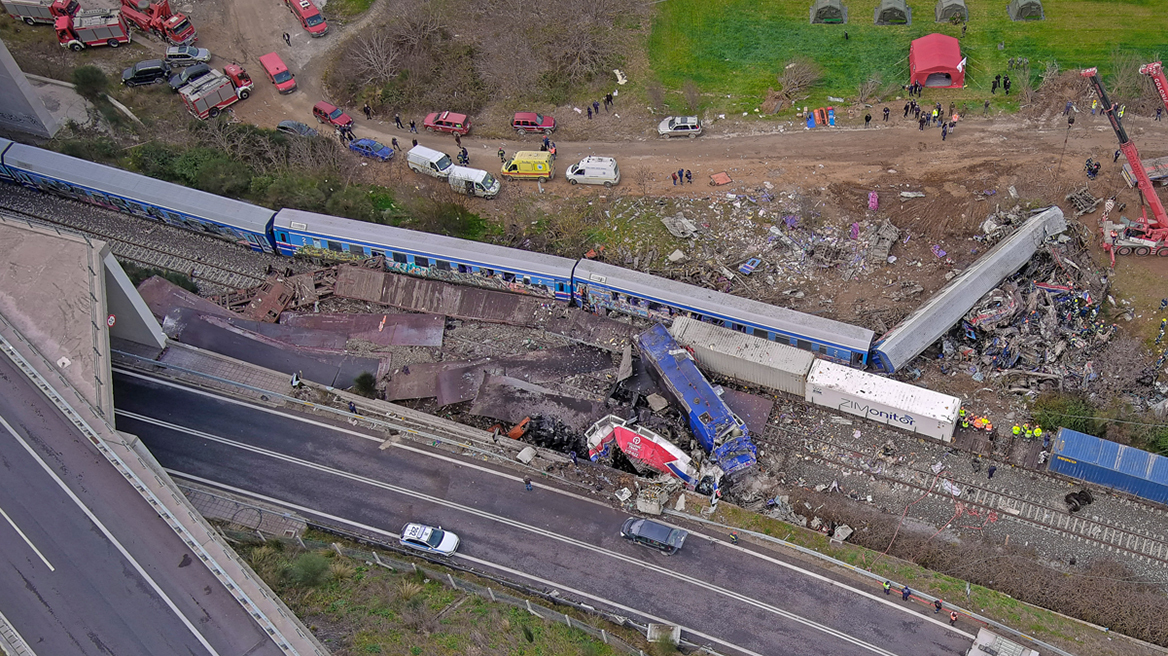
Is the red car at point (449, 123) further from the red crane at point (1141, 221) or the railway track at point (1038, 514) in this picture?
the red crane at point (1141, 221)

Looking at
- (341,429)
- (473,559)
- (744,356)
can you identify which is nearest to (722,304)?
(744,356)

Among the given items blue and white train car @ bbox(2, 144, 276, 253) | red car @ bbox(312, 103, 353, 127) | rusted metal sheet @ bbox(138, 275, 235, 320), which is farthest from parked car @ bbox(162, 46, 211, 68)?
rusted metal sheet @ bbox(138, 275, 235, 320)

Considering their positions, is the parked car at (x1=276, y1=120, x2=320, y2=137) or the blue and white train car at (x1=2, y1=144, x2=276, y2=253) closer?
the blue and white train car at (x1=2, y1=144, x2=276, y2=253)

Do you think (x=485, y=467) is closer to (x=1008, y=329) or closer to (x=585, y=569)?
(x=585, y=569)

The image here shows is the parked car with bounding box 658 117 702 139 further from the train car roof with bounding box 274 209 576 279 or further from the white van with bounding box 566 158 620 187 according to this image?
the train car roof with bounding box 274 209 576 279

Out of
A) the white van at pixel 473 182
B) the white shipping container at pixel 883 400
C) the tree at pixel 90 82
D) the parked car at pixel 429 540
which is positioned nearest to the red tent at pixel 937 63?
the white shipping container at pixel 883 400

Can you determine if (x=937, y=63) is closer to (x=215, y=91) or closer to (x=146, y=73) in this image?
(x=215, y=91)

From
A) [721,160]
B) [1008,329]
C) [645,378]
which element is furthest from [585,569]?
[721,160]
